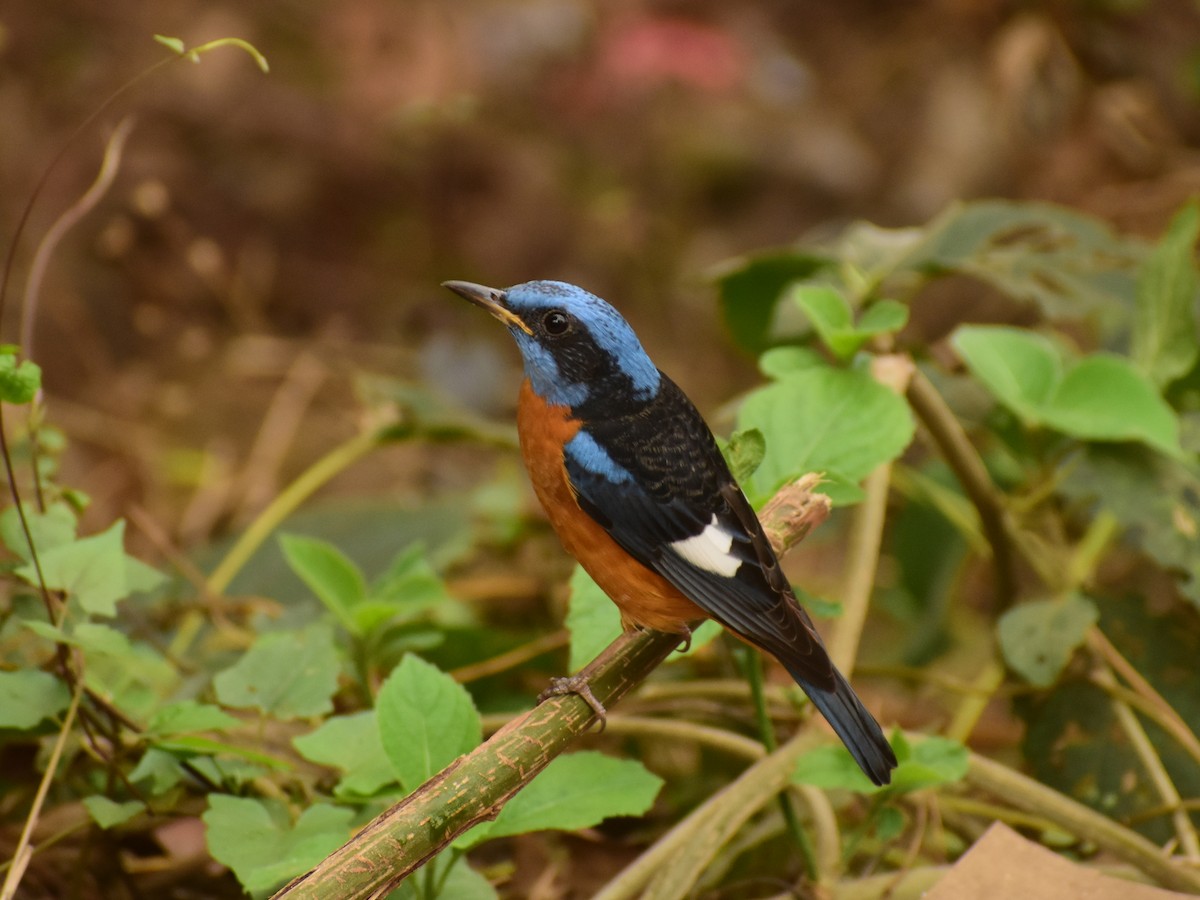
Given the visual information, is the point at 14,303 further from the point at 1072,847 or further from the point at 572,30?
the point at 1072,847

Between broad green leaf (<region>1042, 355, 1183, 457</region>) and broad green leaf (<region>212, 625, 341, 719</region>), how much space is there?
4.87 ft

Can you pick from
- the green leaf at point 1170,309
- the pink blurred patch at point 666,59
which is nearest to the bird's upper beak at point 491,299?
the green leaf at point 1170,309

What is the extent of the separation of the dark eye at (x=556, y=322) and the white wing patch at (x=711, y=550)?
44cm

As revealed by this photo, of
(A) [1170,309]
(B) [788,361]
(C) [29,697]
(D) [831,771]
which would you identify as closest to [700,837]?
(D) [831,771]

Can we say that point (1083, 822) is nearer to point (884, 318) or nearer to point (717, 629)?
point (717, 629)

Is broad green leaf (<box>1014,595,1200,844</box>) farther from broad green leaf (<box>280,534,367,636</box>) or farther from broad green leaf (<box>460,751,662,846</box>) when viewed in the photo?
broad green leaf (<box>280,534,367,636</box>)

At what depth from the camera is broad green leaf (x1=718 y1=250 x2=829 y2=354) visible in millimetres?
3141

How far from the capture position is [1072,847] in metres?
2.30

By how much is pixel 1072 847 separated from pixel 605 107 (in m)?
4.98

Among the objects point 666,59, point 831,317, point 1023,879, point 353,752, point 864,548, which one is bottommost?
point 1023,879

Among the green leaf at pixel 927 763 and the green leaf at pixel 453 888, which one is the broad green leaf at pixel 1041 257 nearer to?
the green leaf at pixel 927 763

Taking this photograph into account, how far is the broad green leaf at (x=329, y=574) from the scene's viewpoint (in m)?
2.31

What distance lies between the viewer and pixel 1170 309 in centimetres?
273

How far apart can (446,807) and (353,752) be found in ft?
1.56
